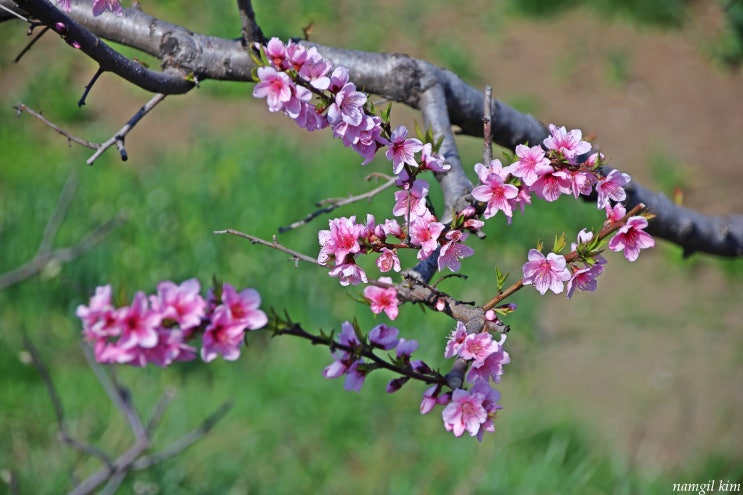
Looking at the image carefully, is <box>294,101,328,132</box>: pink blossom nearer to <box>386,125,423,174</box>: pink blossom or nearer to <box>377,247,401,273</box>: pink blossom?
<box>386,125,423,174</box>: pink blossom

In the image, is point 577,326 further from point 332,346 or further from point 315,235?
point 332,346

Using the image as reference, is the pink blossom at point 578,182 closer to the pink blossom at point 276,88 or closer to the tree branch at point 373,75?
A: the tree branch at point 373,75

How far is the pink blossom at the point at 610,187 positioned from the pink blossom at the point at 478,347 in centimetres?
33

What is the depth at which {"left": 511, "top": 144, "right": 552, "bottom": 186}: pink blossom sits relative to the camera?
4.25ft

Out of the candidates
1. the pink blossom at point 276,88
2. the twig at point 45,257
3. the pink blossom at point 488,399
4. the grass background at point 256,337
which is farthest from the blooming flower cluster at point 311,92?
the twig at point 45,257

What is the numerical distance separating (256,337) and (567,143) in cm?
334

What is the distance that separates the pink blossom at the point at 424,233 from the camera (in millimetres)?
1300

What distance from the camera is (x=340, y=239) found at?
131 cm

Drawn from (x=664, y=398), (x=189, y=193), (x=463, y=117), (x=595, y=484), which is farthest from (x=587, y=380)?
(x=463, y=117)

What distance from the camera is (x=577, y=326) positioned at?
496cm

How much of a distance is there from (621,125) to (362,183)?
265 centimetres

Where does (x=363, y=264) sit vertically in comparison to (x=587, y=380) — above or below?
above

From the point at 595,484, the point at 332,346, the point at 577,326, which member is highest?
the point at 332,346

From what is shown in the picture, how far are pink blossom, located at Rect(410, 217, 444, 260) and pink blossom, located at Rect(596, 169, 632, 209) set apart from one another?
10.7 inches
